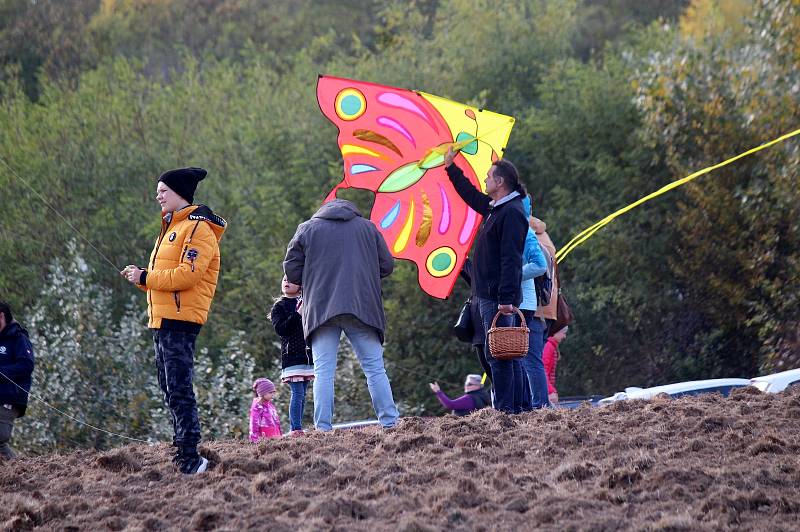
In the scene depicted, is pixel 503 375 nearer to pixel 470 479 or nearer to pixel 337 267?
pixel 337 267

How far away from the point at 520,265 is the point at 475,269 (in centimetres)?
40

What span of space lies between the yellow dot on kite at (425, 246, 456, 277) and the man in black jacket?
162 cm

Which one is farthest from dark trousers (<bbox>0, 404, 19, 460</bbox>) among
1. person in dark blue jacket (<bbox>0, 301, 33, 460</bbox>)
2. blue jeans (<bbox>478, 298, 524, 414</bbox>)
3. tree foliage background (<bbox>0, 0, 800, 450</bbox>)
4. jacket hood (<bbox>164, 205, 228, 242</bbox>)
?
tree foliage background (<bbox>0, 0, 800, 450</bbox>)

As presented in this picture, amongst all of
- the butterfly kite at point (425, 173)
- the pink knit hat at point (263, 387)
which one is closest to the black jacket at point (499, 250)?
the butterfly kite at point (425, 173)

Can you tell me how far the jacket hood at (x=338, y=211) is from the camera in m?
8.44

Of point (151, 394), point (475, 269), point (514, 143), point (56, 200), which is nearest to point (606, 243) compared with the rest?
point (514, 143)

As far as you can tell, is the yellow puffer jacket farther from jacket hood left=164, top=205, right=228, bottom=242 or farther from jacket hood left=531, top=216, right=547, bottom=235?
jacket hood left=531, top=216, right=547, bottom=235

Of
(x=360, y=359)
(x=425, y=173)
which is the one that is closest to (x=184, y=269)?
(x=360, y=359)

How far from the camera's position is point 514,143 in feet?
89.4

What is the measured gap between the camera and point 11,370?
968 centimetres

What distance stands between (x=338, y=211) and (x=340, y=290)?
53cm

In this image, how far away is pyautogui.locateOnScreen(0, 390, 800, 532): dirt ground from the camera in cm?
569

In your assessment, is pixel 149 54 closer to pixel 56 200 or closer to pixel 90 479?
pixel 56 200

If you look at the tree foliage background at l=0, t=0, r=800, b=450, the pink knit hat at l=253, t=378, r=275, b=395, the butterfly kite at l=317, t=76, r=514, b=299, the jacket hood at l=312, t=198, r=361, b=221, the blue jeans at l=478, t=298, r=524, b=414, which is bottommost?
the blue jeans at l=478, t=298, r=524, b=414
